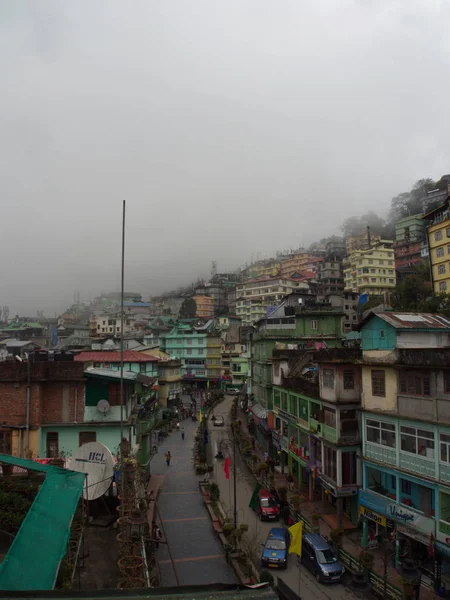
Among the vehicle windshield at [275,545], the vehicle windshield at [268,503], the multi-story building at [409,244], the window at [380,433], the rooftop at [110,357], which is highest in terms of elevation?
Result: the multi-story building at [409,244]

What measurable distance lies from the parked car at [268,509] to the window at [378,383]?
10.1 m

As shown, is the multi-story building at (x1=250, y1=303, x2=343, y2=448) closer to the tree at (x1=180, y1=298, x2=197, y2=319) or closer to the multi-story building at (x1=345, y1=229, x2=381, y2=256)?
the multi-story building at (x1=345, y1=229, x2=381, y2=256)

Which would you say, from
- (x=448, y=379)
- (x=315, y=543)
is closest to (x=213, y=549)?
(x=315, y=543)

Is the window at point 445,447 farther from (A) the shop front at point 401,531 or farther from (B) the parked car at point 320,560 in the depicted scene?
(B) the parked car at point 320,560

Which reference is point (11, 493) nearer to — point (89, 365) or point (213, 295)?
point (89, 365)

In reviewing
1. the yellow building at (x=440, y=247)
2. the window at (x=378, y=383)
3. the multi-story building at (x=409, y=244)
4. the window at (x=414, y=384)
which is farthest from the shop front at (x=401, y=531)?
the multi-story building at (x=409, y=244)

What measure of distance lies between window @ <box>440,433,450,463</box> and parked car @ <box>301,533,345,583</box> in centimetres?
623

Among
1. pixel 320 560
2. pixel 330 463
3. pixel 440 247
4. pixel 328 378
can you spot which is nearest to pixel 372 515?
pixel 330 463

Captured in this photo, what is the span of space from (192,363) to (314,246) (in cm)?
6713

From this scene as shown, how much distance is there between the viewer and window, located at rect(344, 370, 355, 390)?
78.1ft

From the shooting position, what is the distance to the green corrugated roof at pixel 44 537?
32.2 ft

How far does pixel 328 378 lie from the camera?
2491cm

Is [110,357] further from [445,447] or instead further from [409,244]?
[409,244]

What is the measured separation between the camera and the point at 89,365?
26.1 meters
